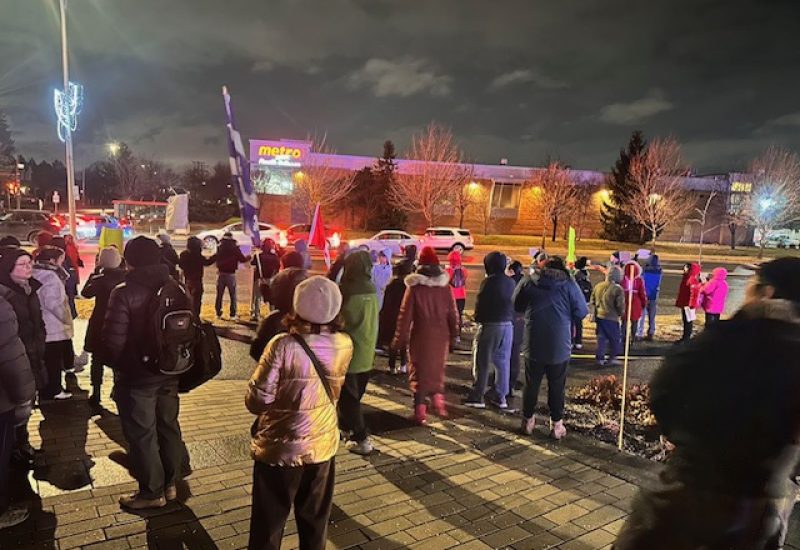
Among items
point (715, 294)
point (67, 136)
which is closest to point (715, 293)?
point (715, 294)

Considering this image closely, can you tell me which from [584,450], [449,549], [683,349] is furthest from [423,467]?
[683,349]

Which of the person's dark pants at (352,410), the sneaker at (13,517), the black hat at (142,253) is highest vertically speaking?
the black hat at (142,253)

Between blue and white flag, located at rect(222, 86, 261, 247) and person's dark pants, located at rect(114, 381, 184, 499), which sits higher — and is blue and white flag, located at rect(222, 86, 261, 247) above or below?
above

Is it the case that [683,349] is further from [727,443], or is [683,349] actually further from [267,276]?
[267,276]

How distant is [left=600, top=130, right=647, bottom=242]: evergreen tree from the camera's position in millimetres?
48969

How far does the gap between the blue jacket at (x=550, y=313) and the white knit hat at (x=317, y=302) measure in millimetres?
3134

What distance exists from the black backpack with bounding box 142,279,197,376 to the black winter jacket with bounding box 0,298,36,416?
727 mm

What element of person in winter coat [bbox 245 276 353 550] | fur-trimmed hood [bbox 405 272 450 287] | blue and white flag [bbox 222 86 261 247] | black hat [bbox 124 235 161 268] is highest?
blue and white flag [bbox 222 86 261 247]

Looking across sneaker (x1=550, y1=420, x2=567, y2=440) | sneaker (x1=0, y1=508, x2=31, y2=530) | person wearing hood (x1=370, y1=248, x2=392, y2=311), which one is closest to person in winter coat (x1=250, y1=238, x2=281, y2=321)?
person wearing hood (x1=370, y1=248, x2=392, y2=311)

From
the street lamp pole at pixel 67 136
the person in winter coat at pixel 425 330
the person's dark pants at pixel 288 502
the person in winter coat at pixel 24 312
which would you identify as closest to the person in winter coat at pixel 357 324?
the person in winter coat at pixel 425 330

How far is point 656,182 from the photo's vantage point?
1860 inches

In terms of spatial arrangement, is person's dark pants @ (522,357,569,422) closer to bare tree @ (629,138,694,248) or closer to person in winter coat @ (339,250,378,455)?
person in winter coat @ (339,250,378,455)

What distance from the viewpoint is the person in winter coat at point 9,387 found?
366 cm

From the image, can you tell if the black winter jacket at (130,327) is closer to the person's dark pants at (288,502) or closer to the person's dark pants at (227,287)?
the person's dark pants at (288,502)
